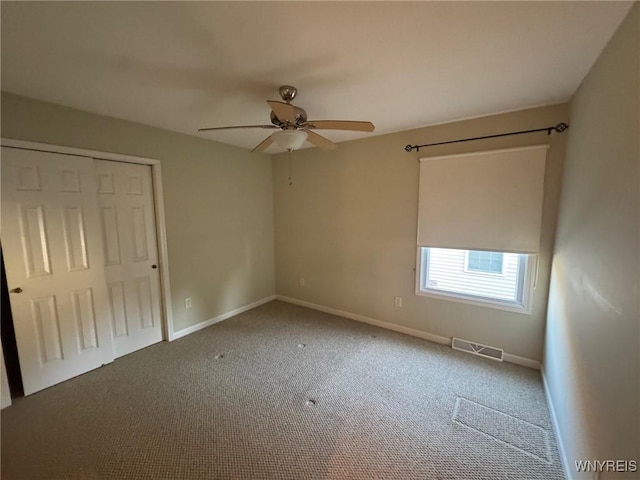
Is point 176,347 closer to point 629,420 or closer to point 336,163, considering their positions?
point 336,163

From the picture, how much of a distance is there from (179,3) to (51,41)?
2.84 ft

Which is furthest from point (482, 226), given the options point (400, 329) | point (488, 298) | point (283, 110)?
point (283, 110)

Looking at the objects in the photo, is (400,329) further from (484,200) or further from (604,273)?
(604,273)

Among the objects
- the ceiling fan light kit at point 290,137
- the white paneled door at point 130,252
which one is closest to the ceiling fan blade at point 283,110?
the ceiling fan light kit at point 290,137

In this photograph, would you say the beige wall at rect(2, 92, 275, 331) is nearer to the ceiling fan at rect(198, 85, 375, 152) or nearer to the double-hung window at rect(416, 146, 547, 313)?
the ceiling fan at rect(198, 85, 375, 152)

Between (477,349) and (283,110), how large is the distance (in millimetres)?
2921

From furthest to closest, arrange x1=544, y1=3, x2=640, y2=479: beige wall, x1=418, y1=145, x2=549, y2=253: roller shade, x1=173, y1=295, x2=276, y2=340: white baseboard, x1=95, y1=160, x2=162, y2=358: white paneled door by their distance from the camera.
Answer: x1=173, y1=295, x2=276, y2=340: white baseboard
x1=95, y1=160, x2=162, y2=358: white paneled door
x1=418, y1=145, x2=549, y2=253: roller shade
x1=544, y1=3, x2=640, y2=479: beige wall

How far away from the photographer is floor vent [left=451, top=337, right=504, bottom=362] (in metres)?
2.64

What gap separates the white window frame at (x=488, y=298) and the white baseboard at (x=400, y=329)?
46 centimetres

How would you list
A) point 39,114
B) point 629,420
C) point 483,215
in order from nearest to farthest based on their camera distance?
point 629,420, point 39,114, point 483,215

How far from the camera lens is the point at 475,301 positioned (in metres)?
2.73

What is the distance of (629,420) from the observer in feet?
3.05

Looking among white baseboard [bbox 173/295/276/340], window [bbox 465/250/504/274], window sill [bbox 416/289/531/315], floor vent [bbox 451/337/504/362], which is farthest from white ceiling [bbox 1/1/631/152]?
white baseboard [bbox 173/295/276/340]

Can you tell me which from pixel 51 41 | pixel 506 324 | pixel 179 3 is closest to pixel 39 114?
pixel 51 41
